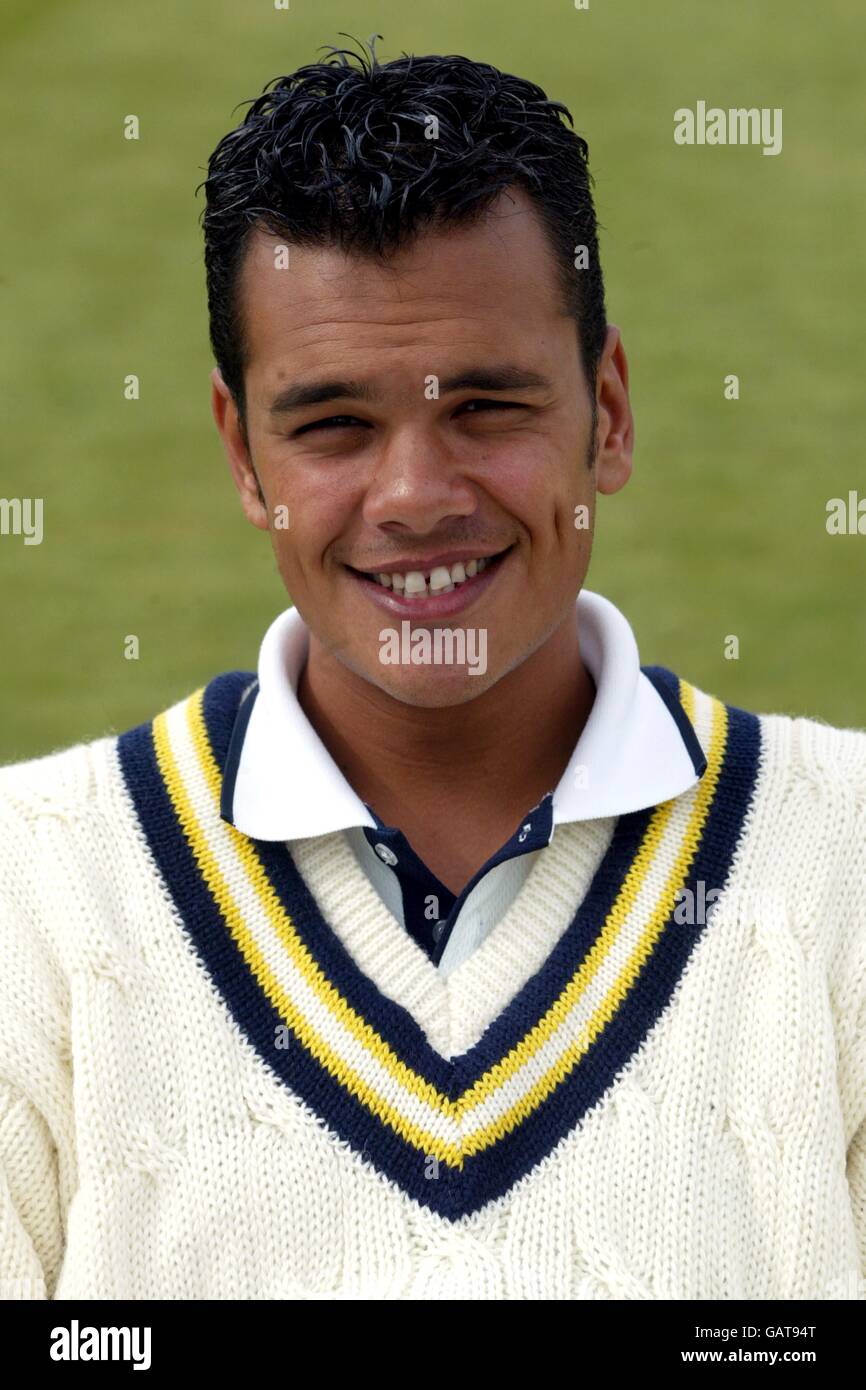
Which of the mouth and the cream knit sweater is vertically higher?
the mouth

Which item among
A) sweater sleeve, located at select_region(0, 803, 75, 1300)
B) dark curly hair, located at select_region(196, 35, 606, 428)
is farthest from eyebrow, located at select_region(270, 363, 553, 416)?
sweater sleeve, located at select_region(0, 803, 75, 1300)

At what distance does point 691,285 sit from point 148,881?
4.50m

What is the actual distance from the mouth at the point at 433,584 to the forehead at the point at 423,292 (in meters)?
0.19

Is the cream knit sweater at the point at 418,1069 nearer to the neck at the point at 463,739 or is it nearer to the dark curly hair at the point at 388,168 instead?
the neck at the point at 463,739

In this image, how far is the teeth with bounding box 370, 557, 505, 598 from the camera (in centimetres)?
172

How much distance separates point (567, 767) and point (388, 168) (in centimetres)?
58

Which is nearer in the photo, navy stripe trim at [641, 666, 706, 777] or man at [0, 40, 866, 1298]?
man at [0, 40, 866, 1298]

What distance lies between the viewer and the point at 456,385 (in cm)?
167

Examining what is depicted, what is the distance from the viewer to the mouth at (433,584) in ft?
5.64

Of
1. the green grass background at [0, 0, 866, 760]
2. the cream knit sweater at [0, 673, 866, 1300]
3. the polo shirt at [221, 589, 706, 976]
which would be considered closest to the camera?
the cream knit sweater at [0, 673, 866, 1300]

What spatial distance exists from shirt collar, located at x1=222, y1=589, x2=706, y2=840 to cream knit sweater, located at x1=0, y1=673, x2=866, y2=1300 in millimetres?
36

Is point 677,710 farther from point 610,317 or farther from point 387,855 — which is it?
point 610,317

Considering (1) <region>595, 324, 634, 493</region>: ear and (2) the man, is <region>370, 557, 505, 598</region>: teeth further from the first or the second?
(1) <region>595, 324, 634, 493</region>: ear

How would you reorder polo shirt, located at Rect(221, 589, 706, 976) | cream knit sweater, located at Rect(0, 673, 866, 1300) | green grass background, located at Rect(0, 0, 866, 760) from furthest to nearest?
green grass background, located at Rect(0, 0, 866, 760) < polo shirt, located at Rect(221, 589, 706, 976) < cream knit sweater, located at Rect(0, 673, 866, 1300)
